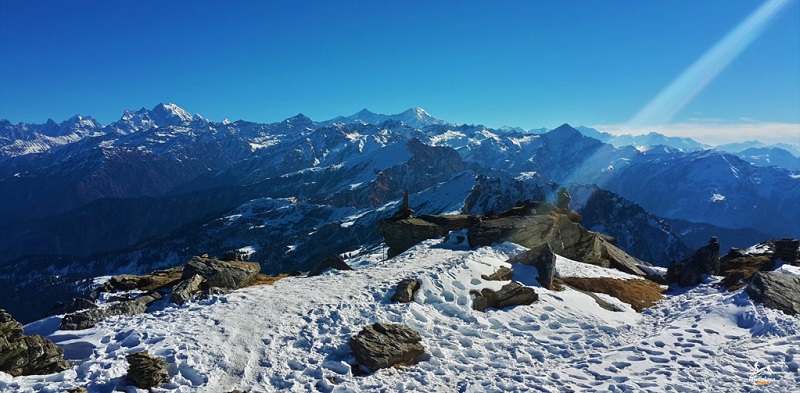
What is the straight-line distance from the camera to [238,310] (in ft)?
72.5

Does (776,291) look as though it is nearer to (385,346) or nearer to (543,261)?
(543,261)

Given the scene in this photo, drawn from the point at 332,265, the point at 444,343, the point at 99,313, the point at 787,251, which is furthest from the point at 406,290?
the point at 787,251

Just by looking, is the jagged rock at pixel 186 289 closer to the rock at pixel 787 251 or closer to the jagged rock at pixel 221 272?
the jagged rock at pixel 221 272

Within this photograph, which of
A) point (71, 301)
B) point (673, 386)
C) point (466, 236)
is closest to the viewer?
point (673, 386)

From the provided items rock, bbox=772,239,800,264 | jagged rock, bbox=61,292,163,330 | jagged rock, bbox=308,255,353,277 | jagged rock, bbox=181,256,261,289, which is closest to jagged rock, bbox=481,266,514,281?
jagged rock, bbox=308,255,353,277

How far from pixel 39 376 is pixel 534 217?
121 feet

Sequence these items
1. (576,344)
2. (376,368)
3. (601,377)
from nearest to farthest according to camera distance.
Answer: (601,377), (376,368), (576,344)

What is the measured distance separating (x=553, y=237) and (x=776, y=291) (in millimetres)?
16864

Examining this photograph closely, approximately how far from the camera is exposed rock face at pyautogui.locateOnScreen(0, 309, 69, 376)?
15.0 meters

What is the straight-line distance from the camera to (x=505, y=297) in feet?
80.0

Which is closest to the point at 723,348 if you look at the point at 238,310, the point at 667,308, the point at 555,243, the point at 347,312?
the point at 667,308

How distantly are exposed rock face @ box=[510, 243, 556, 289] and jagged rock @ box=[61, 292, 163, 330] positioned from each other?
24.6 metres

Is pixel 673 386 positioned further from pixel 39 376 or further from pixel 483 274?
pixel 39 376

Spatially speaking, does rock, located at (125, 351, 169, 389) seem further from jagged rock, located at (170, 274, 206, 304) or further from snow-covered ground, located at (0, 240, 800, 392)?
jagged rock, located at (170, 274, 206, 304)
